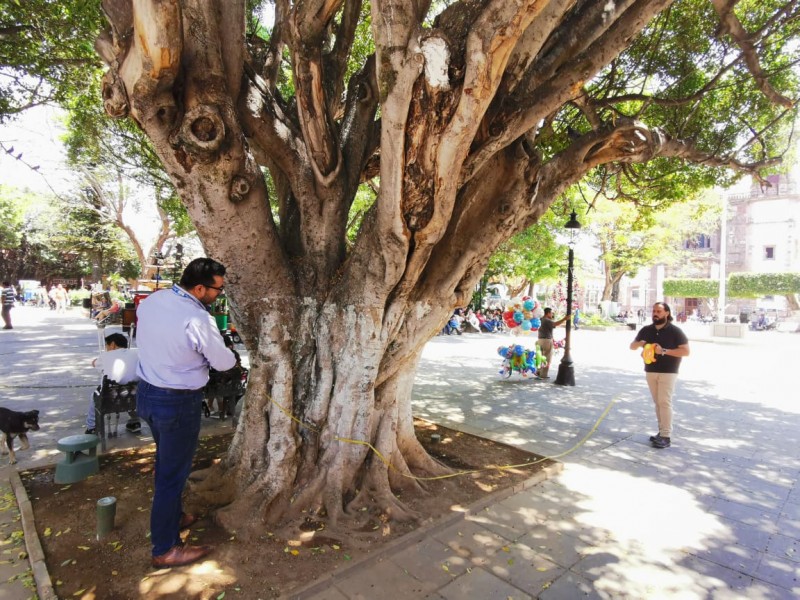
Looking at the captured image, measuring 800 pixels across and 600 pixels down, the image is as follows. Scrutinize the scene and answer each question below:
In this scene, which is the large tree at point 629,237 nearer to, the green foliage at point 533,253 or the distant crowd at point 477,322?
the green foliage at point 533,253

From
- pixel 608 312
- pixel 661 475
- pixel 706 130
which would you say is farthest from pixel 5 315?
pixel 608 312

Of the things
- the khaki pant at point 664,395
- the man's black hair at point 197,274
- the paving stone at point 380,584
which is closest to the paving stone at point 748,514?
the khaki pant at point 664,395

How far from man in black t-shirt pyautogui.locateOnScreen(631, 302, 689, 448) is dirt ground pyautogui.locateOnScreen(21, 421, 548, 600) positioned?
2552mm

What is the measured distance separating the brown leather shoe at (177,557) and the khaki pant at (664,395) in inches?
216

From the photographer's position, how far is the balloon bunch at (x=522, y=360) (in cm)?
1027

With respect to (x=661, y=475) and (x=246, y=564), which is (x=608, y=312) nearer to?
(x=661, y=475)

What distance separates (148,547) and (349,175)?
3383mm

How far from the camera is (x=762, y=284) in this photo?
3962cm

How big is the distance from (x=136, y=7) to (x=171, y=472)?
3011mm

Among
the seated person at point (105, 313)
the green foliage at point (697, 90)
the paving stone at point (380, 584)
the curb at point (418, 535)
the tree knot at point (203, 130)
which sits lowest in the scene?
the paving stone at point (380, 584)

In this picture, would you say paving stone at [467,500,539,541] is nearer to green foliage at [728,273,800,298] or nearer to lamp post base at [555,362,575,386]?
lamp post base at [555,362,575,386]

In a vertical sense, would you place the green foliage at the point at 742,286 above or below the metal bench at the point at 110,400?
above

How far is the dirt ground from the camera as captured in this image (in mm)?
2834

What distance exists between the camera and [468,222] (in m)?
4.27
